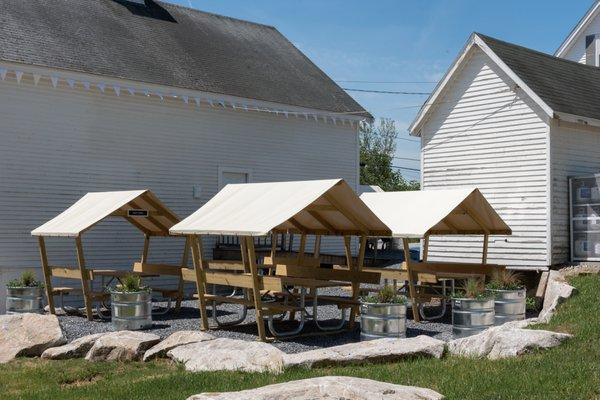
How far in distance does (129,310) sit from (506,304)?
6.09 metres

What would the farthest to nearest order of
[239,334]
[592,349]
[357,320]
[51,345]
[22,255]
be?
[22,255], [357,320], [239,334], [51,345], [592,349]

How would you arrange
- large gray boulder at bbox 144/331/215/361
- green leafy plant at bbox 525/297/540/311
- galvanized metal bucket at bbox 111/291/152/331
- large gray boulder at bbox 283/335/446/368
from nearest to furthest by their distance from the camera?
large gray boulder at bbox 283/335/446/368
large gray boulder at bbox 144/331/215/361
galvanized metal bucket at bbox 111/291/152/331
green leafy plant at bbox 525/297/540/311

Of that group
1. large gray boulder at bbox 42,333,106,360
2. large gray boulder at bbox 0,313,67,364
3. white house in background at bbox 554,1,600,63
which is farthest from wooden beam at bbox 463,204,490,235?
white house in background at bbox 554,1,600,63

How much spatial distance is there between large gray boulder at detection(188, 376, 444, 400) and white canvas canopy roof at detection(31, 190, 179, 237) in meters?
8.75

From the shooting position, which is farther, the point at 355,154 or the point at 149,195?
the point at 355,154

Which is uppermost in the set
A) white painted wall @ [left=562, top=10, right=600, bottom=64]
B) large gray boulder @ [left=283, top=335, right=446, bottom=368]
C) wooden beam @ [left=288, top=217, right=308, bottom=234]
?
white painted wall @ [left=562, top=10, right=600, bottom=64]

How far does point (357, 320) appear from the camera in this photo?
14672 mm

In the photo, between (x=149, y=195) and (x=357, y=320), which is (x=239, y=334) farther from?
(x=149, y=195)

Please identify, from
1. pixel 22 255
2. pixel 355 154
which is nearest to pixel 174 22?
pixel 355 154

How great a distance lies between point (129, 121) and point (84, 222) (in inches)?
193

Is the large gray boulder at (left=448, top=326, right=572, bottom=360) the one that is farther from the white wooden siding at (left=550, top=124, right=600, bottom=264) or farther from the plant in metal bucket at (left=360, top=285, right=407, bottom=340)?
the white wooden siding at (left=550, top=124, right=600, bottom=264)

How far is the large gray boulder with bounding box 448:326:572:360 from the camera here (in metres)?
9.01

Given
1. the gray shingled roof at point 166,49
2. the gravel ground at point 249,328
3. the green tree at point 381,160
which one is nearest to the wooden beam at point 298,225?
the gravel ground at point 249,328

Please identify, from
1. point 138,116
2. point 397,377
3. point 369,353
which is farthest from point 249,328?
point 138,116
